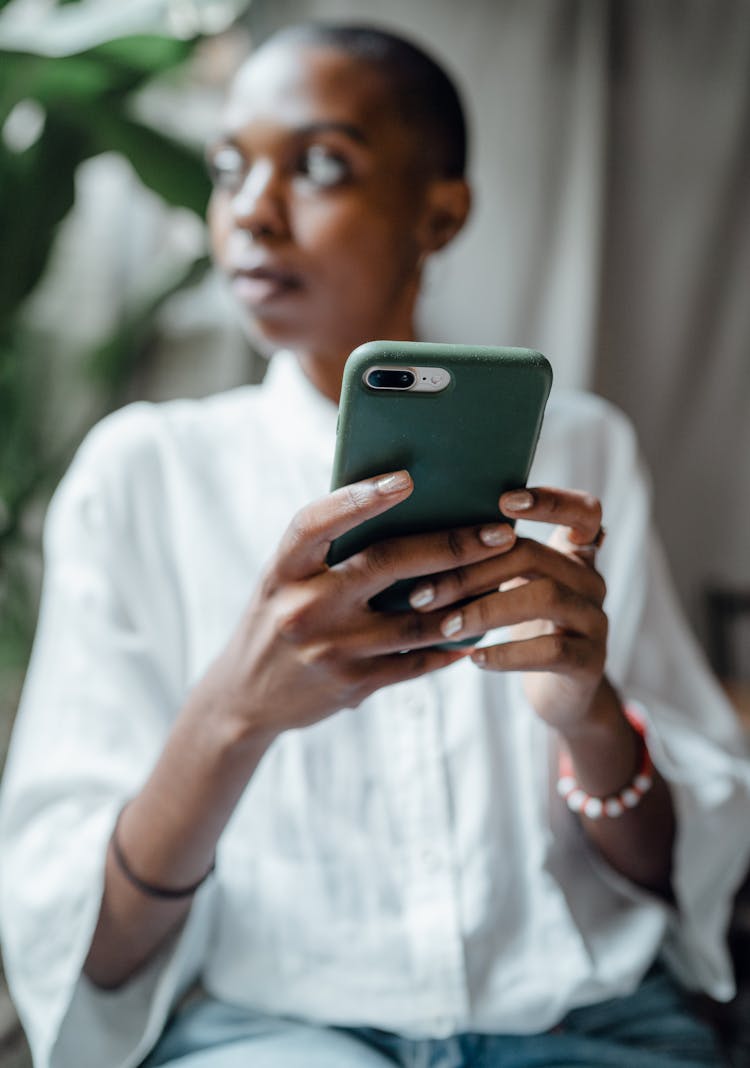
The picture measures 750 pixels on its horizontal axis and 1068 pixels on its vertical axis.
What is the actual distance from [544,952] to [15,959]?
342 mm

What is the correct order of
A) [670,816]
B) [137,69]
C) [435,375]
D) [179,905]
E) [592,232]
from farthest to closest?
1. [592,232]
2. [137,69]
3. [670,816]
4. [179,905]
5. [435,375]

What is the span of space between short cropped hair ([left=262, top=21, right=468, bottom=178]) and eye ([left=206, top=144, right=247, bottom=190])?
0.09m

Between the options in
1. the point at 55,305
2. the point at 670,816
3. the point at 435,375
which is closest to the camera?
the point at 435,375

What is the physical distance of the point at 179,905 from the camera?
620mm

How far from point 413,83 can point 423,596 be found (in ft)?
1.38

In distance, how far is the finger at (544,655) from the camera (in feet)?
1.65

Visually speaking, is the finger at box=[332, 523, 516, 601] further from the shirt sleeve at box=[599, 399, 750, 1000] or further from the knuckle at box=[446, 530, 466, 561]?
the shirt sleeve at box=[599, 399, 750, 1000]

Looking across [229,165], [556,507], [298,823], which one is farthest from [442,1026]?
[229,165]

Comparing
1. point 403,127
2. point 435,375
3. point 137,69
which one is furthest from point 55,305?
point 435,375

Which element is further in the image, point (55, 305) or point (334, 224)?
point (55, 305)

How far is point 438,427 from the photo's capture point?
45cm

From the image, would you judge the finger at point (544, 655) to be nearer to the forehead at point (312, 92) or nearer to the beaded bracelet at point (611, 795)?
the beaded bracelet at point (611, 795)

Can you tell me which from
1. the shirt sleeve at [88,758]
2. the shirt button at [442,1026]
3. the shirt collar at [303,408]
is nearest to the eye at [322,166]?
the shirt collar at [303,408]

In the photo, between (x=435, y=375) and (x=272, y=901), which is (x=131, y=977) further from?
(x=435, y=375)
